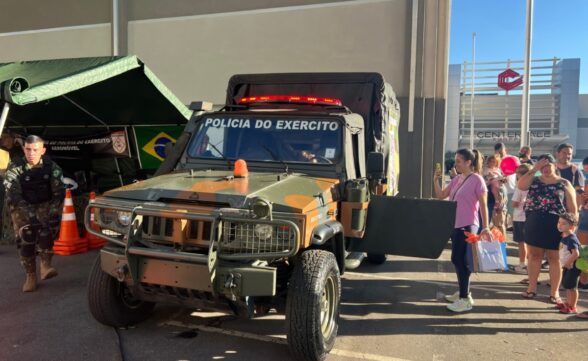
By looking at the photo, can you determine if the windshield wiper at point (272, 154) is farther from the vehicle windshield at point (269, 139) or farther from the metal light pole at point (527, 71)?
the metal light pole at point (527, 71)

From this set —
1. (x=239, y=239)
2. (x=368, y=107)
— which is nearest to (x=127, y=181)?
(x=368, y=107)

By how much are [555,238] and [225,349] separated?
12.7 ft

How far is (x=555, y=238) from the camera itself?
4992 millimetres

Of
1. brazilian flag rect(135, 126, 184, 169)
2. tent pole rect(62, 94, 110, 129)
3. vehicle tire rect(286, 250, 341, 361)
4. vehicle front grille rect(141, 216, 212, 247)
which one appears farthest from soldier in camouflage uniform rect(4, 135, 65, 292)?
vehicle tire rect(286, 250, 341, 361)

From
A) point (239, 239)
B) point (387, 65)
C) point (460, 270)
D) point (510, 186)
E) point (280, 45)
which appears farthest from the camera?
point (280, 45)

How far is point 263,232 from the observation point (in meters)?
3.14

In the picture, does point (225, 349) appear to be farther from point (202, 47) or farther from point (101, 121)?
point (202, 47)

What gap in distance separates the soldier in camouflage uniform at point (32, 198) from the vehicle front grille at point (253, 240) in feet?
10.8

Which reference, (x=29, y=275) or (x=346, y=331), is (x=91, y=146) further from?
(x=346, y=331)

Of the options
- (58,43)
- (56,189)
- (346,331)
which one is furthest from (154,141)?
(58,43)

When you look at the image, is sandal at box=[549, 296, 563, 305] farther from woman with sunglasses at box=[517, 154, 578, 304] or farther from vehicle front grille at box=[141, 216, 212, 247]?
vehicle front grille at box=[141, 216, 212, 247]

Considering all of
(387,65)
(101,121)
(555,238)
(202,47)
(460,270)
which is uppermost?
(202,47)

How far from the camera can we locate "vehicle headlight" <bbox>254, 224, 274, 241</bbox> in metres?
3.14

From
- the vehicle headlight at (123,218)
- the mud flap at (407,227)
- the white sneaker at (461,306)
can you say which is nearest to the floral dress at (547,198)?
the white sneaker at (461,306)
